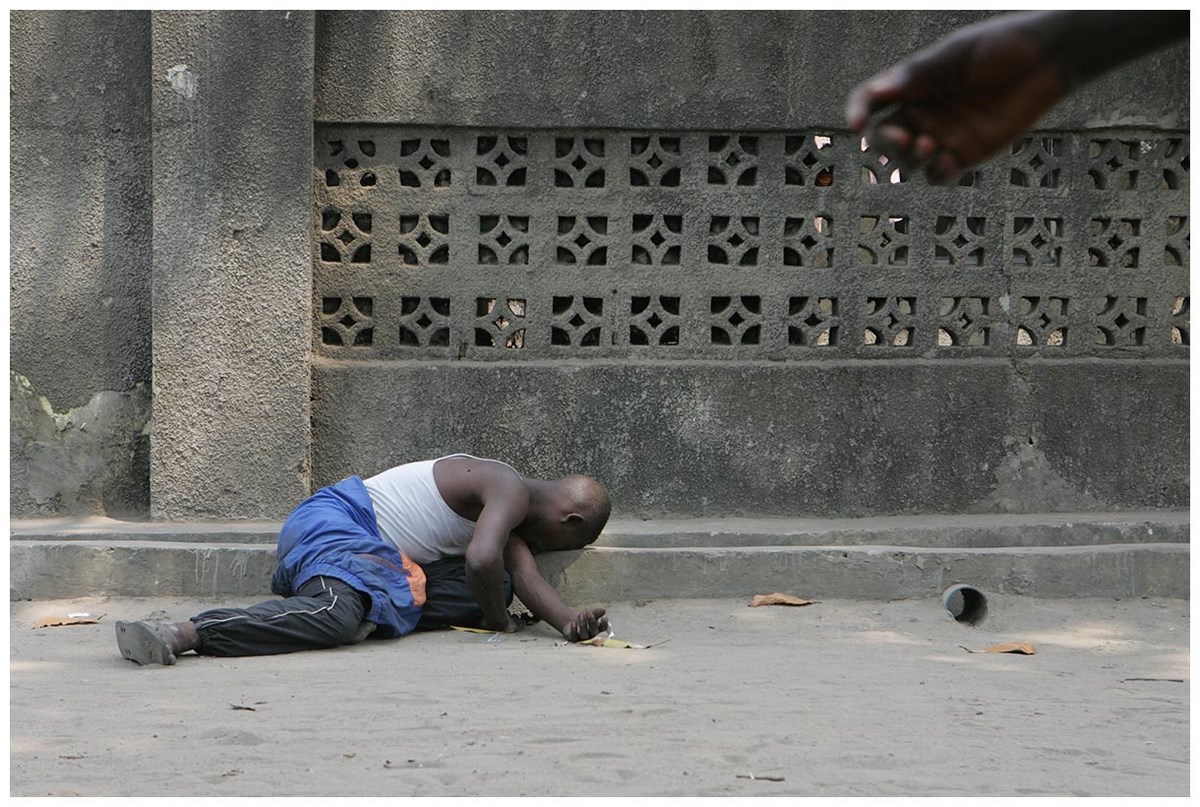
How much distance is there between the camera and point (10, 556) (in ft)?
16.2

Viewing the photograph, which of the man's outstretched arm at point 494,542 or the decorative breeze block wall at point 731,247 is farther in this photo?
the decorative breeze block wall at point 731,247

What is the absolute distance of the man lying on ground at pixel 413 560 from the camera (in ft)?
13.9

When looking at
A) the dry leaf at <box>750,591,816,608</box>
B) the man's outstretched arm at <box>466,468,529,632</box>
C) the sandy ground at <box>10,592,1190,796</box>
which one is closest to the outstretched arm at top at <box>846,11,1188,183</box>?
the sandy ground at <box>10,592,1190,796</box>

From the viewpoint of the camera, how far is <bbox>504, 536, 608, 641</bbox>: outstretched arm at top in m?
Result: 4.44

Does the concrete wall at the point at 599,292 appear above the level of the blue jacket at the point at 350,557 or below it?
above

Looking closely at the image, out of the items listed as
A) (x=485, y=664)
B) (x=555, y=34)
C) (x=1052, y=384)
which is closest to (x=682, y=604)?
(x=485, y=664)

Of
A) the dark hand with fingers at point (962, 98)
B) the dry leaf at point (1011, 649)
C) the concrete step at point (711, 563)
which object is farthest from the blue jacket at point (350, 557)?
the dark hand with fingers at point (962, 98)

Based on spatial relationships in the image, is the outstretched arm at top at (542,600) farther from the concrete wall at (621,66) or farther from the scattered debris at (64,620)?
the concrete wall at (621,66)

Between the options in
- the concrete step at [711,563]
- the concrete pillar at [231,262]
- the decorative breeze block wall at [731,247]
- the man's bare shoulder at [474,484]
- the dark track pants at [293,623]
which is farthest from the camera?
the decorative breeze block wall at [731,247]

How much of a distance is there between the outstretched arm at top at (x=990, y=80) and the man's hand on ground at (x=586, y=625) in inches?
127

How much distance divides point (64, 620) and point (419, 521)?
1.28 meters

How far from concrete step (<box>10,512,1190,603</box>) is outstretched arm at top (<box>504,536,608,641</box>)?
0.27 m

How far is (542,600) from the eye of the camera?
4.58m

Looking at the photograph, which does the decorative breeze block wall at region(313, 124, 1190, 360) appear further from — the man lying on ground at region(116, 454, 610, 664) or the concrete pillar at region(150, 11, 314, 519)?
the man lying on ground at region(116, 454, 610, 664)
